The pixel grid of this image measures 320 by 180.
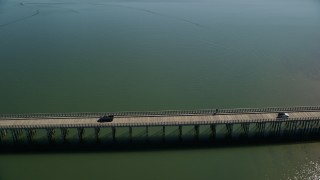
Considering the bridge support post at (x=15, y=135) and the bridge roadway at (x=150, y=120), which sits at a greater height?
the bridge roadway at (x=150, y=120)

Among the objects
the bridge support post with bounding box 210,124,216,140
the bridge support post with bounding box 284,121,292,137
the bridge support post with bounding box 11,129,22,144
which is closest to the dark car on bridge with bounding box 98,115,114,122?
the bridge support post with bounding box 11,129,22,144

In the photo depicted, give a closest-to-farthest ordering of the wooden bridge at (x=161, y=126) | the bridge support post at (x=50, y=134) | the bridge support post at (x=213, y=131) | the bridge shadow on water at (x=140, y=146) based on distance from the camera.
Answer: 1. the bridge shadow on water at (x=140, y=146)
2. the wooden bridge at (x=161, y=126)
3. the bridge support post at (x=50, y=134)
4. the bridge support post at (x=213, y=131)

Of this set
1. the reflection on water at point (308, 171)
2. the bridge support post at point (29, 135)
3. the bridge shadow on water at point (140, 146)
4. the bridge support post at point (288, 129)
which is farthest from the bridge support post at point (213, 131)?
the bridge support post at point (29, 135)

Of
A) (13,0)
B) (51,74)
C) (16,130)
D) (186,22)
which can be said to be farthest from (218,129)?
(13,0)

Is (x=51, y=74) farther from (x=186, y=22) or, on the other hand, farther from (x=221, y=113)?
(x=186, y=22)

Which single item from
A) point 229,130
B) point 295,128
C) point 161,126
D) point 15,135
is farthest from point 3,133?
point 295,128

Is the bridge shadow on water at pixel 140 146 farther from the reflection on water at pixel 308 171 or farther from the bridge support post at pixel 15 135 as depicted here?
the reflection on water at pixel 308 171
